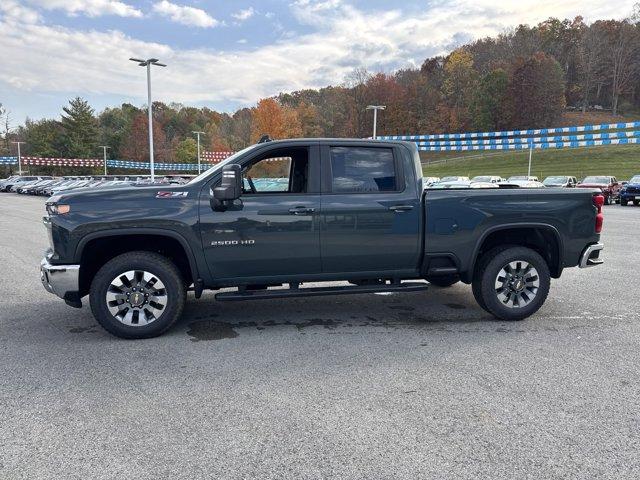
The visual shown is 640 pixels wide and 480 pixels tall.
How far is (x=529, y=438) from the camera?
2.99m

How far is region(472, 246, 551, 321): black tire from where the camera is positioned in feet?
17.3

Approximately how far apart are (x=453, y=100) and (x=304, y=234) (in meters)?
86.5

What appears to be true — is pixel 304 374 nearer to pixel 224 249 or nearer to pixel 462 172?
pixel 224 249

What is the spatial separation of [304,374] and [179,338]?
Answer: 154 centimetres

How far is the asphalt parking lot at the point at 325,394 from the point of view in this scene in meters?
2.76

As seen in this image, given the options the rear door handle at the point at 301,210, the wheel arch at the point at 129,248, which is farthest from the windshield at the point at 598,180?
the wheel arch at the point at 129,248

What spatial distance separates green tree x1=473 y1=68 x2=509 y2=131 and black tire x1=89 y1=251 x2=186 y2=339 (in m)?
80.8

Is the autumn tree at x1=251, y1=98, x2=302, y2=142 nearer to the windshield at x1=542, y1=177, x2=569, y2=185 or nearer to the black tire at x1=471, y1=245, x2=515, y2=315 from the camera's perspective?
the windshield at x1=542, y1=177, x2=569, y2=185

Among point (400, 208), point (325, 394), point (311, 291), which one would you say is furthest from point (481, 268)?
point (325, 394)

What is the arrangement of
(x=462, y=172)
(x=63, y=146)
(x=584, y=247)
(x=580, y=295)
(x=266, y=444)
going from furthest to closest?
(x=63, y=146), (x=462, y=172), (x=580, y=295), (x=584, y=247), (x=266, y=444)

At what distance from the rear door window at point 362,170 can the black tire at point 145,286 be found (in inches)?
73.6

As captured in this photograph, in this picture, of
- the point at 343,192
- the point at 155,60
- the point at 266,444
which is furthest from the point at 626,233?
the point at 155,60

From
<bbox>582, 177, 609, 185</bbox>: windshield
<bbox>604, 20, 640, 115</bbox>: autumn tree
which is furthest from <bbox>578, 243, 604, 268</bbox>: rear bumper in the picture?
<bbox>604, 20, 640, 115</bbox>: autumn tree

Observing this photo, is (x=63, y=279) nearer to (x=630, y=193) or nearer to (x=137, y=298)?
(x=137, y=298)
